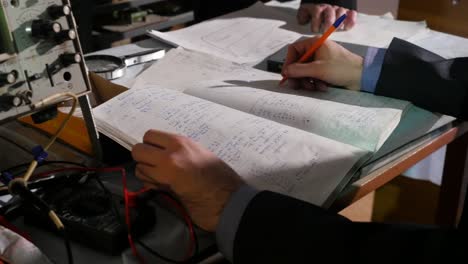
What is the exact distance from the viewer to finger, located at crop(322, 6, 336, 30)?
1260mm

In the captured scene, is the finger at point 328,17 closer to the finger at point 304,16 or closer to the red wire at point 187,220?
the finger at point 304,16

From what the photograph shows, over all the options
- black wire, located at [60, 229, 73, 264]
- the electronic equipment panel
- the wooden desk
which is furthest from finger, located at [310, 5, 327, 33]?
black wire, located at [60, 229, 73, 264]

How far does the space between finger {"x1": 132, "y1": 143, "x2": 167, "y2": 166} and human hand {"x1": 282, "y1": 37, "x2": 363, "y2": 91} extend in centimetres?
38

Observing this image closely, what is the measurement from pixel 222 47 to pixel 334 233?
2.19 feet

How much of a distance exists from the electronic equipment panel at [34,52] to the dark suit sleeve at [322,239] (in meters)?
0.33

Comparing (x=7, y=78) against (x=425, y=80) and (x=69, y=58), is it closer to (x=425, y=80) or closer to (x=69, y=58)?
(x=69, y=58)

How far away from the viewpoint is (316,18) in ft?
4.16

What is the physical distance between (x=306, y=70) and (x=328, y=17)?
40 centimetres

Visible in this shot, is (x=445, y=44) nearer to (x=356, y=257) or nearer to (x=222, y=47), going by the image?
(x=222, y=47)

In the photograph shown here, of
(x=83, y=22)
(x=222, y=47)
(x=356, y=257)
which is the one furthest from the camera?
(x=83, y=22)

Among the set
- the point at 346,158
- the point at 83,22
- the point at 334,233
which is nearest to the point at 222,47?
the point at 346,158

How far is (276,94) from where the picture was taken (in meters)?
0.88

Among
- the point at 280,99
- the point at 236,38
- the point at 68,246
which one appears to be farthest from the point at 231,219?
the point at 236,38

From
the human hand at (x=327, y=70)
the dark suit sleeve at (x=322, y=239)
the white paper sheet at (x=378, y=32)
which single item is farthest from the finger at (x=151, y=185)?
the white paper sheet at (x=378, y=32)
